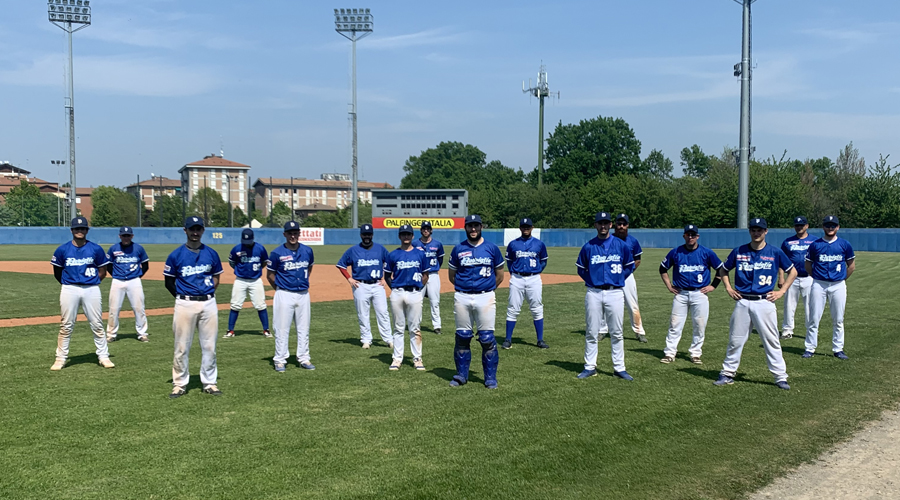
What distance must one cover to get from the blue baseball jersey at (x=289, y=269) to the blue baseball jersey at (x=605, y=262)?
12.9ft

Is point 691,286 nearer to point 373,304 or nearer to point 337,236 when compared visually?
point 373,304

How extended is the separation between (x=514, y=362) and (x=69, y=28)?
2055 inches

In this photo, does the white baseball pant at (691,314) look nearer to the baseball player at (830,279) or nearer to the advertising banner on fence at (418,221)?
the baseball player at (830,279)

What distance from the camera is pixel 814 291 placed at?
1077cm

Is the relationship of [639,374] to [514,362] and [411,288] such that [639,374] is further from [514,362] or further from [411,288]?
[411,288]

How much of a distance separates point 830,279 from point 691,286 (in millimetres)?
2365

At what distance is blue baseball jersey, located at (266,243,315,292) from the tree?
8175cm

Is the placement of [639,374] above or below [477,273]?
below

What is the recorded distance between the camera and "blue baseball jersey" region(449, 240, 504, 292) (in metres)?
8.55

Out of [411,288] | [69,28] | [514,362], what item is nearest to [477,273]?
[411,288]

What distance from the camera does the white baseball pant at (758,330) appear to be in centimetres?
844

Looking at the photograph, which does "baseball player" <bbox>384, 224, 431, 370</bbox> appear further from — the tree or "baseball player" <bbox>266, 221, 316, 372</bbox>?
the tree

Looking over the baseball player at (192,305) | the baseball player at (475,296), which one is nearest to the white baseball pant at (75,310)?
the baseball player at (192,305)

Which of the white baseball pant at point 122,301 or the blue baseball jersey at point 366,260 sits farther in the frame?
the white baseball pant at point 122,301
